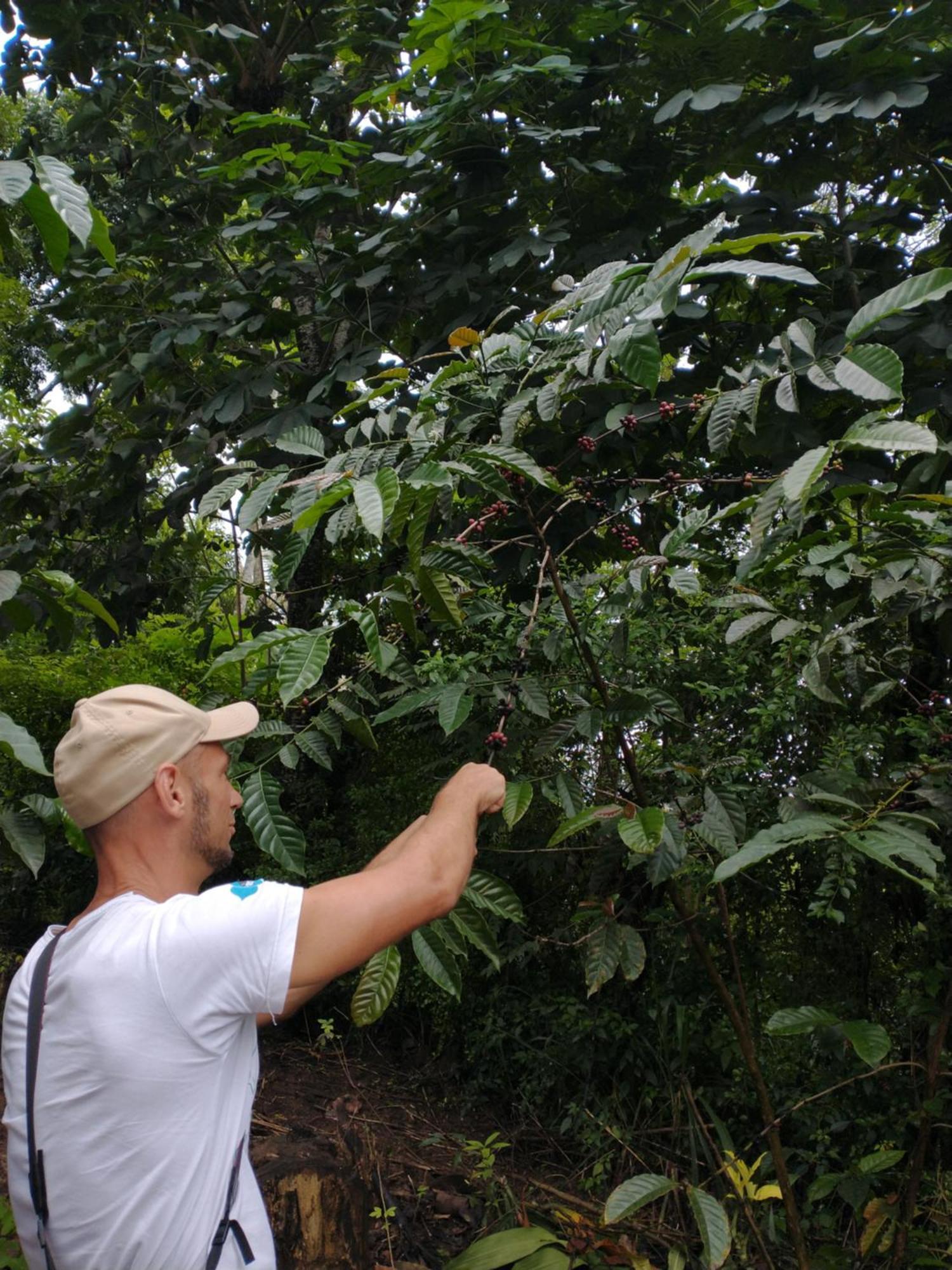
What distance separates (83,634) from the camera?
16.2ft

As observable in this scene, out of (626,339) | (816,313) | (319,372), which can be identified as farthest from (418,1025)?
(626,339)

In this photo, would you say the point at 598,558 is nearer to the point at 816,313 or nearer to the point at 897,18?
the point at 816,313

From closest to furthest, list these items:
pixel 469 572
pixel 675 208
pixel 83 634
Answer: pixel 469 572 → pixel 675 208 → pixel 83 634

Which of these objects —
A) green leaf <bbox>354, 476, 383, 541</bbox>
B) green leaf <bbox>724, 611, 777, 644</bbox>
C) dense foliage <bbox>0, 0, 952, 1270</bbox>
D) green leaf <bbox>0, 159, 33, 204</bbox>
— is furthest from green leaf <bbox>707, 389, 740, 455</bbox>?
green leaf <bbox>0, 159, 33, 204</bbox>

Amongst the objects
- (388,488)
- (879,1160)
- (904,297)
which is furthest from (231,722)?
(879,1160)

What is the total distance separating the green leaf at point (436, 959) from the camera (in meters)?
1.83

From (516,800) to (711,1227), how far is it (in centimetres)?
105

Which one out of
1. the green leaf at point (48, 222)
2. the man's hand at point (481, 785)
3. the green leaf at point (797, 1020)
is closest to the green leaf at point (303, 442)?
the green leaf at point (48, 222)

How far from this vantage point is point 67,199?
1599 mm

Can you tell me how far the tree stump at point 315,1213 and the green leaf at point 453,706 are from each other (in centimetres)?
161

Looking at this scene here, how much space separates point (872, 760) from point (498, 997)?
1773 millimetres

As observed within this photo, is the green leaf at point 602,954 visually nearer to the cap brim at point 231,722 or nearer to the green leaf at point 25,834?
the cap brim at point 231,722

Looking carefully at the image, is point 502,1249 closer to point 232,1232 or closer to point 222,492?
point 232,1232

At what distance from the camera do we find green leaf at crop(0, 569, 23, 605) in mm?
1979
